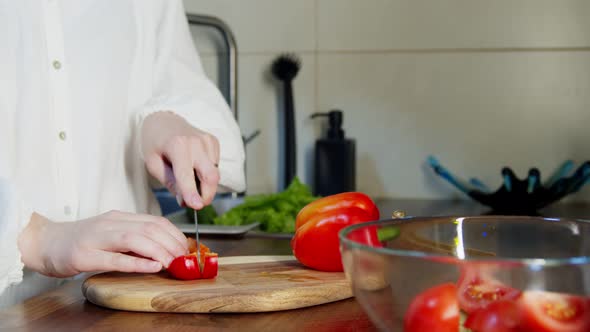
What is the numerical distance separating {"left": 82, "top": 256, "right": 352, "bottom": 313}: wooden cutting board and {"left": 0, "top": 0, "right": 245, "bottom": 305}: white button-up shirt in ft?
1.06

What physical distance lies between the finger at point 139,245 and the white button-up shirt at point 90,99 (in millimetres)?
270

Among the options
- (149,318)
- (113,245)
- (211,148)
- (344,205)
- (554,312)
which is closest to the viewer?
(554,312)

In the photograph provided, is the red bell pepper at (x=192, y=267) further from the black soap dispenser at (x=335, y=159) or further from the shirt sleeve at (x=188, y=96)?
the black soap dispenser at (x=335, y=159)

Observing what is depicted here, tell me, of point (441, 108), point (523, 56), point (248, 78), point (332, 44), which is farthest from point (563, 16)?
point (248, 78)

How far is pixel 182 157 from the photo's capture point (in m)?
1.04

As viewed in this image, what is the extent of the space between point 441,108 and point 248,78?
1.82ft

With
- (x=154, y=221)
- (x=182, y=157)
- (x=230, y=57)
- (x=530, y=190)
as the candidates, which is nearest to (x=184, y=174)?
(x=182, y=157)

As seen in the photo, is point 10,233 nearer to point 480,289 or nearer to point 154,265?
point 154,265

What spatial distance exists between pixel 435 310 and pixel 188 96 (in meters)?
0.88

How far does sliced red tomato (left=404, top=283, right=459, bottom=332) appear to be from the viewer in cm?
53

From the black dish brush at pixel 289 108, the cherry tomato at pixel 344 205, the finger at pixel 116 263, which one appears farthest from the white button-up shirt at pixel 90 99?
the black dish brush at pixel 289 108

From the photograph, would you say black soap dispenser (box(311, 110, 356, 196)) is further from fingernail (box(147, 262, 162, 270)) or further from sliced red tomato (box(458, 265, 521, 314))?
sliced red tomato (box(458, 265, 521, 314))

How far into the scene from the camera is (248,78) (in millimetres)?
2199

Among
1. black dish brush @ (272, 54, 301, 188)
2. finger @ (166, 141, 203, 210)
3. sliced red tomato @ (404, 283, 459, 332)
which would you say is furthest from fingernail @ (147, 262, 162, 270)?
black dish brush @ (272, 54, 301, 188)
